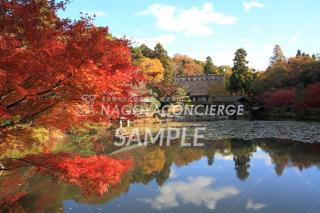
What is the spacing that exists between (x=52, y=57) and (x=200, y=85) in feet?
138

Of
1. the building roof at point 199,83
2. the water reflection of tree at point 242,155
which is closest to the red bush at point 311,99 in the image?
the building roof at point 199,83

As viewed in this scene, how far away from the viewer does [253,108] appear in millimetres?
48000

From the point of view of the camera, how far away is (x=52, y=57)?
489 centimetres

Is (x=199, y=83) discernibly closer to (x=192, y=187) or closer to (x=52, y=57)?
(x=192, y=187)

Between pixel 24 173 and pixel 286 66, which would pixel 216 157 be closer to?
pixel 24 173

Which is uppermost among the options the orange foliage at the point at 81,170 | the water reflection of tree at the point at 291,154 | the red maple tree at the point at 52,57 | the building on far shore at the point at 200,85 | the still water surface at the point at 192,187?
the building on far shore at the point at 200,85

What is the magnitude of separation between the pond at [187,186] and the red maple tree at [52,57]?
1.94m

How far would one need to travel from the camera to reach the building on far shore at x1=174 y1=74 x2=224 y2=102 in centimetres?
4481

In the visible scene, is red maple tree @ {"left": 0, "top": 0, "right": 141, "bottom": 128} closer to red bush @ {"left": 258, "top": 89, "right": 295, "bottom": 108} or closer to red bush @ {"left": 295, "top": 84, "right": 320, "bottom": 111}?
red bush @ {"left": 295, "top": 84, "right": 320, "bottom": 111}

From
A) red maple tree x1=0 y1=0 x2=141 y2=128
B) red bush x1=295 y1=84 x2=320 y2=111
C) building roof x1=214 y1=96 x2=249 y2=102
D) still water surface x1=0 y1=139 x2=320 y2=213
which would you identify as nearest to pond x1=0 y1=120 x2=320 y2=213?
still water surface x1=0 y1=139 x2=320 y2=213

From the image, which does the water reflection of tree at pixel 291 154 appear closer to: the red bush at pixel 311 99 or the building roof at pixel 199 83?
the red bush at pixel 311 99

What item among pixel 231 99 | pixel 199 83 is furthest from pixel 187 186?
pixel 199 83

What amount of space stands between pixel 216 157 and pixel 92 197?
7.41 meters

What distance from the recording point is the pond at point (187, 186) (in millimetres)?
8398
